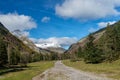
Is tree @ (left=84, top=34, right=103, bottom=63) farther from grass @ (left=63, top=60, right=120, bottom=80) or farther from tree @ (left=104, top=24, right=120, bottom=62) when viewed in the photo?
grass @ (left=63, top=60, right=120, bottom=80)

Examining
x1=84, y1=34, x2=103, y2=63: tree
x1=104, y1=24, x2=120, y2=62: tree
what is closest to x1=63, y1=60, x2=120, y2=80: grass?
x1=104, y1=24, x2=120, y2=62: tree

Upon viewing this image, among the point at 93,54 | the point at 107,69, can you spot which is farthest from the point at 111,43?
the point at 107,69

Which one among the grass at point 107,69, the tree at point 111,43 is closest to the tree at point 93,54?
the tree at point 111,43

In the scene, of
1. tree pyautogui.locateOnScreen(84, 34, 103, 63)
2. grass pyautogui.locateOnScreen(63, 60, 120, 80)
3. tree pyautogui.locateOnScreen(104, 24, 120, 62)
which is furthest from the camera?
tree pyautogui.locateOnScreen(84, 34, 103, 63)

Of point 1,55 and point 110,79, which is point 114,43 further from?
point 110,79

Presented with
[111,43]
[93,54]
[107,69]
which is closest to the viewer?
[107,69]

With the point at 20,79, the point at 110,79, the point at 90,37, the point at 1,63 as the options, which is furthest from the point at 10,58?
the point at 110,79

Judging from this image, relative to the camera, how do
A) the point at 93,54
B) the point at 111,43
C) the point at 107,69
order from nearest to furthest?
the point at 107,69, the point at 111,43, the point at 93,54

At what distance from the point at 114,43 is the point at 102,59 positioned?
10325 mm

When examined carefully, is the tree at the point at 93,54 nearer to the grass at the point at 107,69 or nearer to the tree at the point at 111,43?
the tree at the point at 111,43

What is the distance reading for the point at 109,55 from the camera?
105 metres

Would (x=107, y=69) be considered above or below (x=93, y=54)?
below

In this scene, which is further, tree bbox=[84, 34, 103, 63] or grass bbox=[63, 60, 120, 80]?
tree bbox=[84, 34, 103, 63]

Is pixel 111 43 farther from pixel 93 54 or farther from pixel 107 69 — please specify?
pixel 107 69
